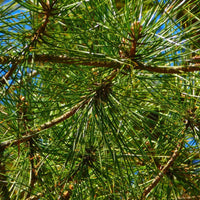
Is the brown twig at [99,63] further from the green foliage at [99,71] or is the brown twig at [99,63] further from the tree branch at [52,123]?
the tree branch at [52,123]

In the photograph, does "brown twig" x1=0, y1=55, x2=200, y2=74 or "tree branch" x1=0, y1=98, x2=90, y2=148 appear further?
"tree branch" x1=0, y1=98, x2=90, y2=148

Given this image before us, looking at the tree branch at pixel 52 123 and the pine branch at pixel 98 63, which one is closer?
the pine branch at pixel 98 63

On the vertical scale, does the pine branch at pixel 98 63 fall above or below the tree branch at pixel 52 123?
above

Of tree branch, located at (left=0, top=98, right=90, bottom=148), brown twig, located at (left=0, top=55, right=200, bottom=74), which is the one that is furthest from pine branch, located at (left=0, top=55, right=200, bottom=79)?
tree branch, located at (left=0, top=98, right=90, bottom=148)

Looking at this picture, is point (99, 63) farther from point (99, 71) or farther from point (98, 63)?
point (99, 71)

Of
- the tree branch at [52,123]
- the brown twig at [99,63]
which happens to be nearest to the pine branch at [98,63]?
the brown twig at [99,63]

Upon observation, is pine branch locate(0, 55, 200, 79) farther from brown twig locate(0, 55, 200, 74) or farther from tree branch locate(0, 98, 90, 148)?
tree branch locate(0, 98, 90, 148)

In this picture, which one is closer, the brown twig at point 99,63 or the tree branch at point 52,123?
the brown twig at point 99,63

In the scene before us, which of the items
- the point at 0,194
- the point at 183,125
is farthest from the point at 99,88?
the point at 0,194

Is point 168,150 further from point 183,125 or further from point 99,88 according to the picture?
point 99,88

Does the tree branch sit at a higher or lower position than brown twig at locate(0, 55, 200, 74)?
lower

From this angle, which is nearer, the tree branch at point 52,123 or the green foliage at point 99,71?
the green foliage at point 99,71
